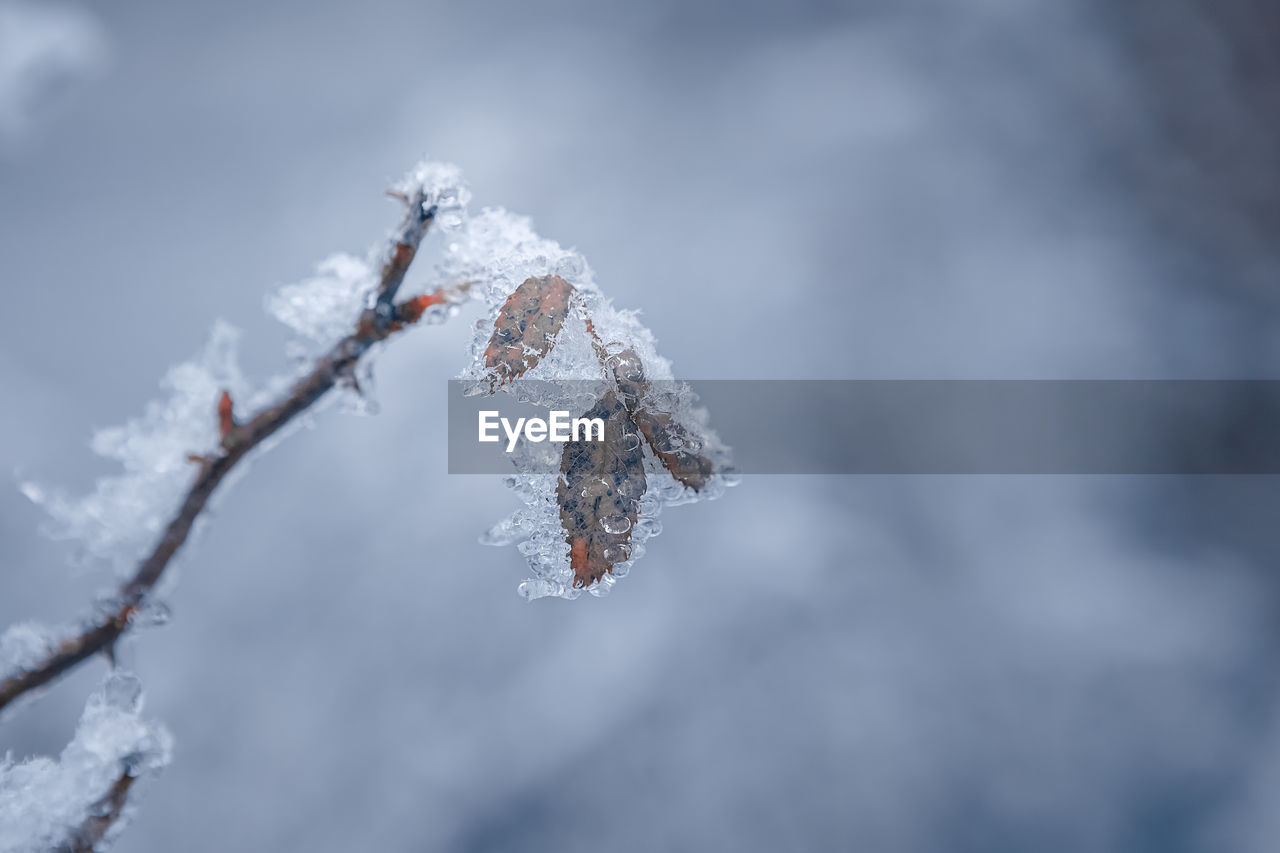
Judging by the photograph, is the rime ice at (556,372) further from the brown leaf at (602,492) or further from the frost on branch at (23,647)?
the frost on branch at (23,647)

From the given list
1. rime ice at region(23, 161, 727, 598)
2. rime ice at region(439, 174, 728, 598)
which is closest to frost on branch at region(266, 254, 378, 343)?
rime ice at region(23, 161, 727, 598)

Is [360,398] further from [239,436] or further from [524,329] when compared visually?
[524,329]

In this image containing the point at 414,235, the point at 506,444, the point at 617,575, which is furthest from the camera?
the point at 506,444

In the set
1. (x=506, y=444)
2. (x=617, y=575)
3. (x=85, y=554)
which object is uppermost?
(x=506, y=444)

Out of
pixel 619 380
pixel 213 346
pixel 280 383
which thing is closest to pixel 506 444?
pixel 619 380

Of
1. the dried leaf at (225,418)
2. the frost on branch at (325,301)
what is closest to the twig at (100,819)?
the dried leaf at (225,418)

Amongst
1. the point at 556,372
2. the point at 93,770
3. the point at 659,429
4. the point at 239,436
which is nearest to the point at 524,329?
the point at 556,372

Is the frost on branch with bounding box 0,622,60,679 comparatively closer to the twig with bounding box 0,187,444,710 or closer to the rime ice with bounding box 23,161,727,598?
the twig with bounding box 0,187,444,710

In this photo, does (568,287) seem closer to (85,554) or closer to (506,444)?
(506,444)
